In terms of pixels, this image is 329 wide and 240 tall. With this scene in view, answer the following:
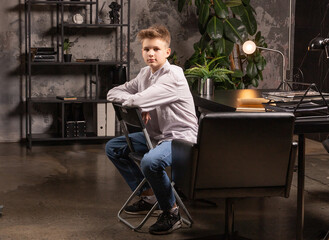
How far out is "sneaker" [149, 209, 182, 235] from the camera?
12.2 ft

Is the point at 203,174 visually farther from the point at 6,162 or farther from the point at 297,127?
the point at 6,162

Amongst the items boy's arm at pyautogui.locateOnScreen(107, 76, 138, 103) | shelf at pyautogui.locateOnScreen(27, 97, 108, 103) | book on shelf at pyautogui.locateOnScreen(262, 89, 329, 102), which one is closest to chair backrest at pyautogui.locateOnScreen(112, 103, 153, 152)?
boy's arm at pyautogui.locateOnScreen(107, 76, 138, 103)

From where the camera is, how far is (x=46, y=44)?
7035 millimetres

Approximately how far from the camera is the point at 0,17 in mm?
6859

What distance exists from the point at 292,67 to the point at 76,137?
3.20 m

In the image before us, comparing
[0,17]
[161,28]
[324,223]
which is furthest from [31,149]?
[324,223]

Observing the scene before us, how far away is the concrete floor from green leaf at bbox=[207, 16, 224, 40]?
1.92 meters

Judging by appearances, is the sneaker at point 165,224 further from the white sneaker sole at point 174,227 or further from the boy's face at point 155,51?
the boy's face at point 155,51

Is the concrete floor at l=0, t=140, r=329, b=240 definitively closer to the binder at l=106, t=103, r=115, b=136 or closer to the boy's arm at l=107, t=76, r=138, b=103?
the boy's arm at l=107, t=76, r=138, b=103

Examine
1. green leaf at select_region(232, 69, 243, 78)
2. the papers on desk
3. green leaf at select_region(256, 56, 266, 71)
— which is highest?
green leaf at select_region(256, 56, 266, 71)

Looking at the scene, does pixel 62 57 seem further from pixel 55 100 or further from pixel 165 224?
pixel 165 224

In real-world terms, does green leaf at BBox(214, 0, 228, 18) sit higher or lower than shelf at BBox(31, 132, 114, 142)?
higher

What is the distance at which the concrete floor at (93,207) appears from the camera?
12.4ft

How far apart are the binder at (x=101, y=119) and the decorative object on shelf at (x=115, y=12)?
1039mm
